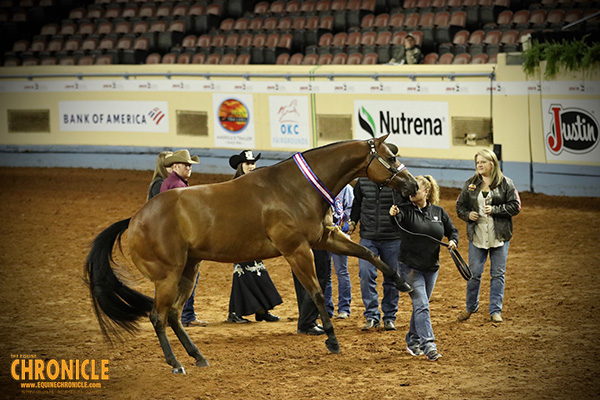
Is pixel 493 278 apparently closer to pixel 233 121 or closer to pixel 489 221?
pixel 489 221

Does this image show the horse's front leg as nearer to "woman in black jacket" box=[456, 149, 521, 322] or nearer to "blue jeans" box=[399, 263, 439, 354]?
"blue jeans" box=[399, 263, 439, 354]

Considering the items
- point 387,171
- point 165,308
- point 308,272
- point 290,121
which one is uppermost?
point 290,121

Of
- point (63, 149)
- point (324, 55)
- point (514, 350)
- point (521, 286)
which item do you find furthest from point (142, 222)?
point (63, 149)

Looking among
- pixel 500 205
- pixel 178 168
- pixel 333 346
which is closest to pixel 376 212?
pixel 500 205

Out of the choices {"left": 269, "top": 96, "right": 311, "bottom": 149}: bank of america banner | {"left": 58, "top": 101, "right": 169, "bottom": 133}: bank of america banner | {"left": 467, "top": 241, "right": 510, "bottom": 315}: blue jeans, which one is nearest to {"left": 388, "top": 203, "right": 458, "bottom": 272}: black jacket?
{"left": 467, "top": 241, "right": 510, "bottom": 315}: blue jeans

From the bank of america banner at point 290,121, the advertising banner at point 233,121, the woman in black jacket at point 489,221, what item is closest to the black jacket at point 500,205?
the woman in black jacket at point 489,221

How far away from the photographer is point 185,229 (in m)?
7.54

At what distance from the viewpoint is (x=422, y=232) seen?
7719 mm

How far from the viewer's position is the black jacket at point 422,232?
300 inches

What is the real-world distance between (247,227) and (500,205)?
286 cm

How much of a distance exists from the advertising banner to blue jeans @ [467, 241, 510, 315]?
37.1 feet

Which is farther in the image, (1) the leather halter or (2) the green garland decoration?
(2) the green garland decoration

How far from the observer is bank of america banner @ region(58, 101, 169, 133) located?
20609 mm

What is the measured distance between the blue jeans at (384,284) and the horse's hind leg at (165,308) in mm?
2208
